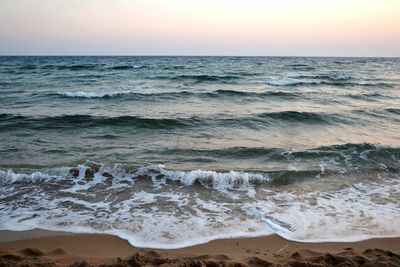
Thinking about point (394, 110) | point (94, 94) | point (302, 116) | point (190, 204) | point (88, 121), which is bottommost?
point (190, 204)

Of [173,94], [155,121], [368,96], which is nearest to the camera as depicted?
[155,121]

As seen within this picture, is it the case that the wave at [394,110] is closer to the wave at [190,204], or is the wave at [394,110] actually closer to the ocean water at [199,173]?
the ocean water at [199,173]

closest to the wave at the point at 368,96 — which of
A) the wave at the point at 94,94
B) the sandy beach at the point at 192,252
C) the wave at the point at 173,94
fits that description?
the wave at the point at 173,94

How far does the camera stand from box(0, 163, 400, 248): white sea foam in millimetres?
5016

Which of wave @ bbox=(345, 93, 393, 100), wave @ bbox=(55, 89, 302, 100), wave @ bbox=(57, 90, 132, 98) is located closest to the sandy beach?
wave @ bbox=(55, 89, 302, 100)

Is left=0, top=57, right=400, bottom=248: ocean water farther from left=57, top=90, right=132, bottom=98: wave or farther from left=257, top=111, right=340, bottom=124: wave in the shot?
left=57, top=90, right=132, bottom=98: wave

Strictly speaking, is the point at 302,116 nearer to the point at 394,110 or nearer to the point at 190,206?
the point at 394,110

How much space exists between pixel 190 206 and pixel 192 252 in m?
1.58

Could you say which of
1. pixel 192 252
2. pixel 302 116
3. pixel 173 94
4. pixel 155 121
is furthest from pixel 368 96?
pixel 192 252

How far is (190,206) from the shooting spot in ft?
19.5

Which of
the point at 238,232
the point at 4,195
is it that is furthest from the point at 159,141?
the point at 238,232

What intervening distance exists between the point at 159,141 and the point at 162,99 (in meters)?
8.73

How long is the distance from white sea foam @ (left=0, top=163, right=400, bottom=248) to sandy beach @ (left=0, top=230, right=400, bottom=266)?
0.19 metres

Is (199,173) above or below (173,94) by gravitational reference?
below
